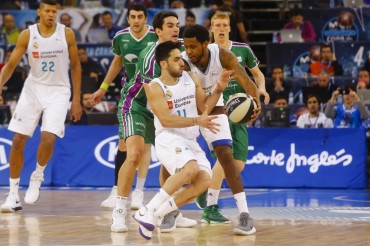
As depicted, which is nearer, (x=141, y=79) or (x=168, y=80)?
(x=168, y=80)

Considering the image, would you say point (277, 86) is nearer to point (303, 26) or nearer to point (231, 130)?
point (303, 26)

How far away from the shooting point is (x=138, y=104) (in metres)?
9.73

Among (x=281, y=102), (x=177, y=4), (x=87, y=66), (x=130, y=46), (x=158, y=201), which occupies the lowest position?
(x=158, y=201)

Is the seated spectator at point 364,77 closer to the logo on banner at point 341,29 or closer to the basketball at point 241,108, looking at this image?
the logo on banner at point 341,29

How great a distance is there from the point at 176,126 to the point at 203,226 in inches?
52.5

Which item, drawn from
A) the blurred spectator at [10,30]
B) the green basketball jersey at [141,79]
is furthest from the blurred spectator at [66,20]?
the green basketball jersey at [141,79]

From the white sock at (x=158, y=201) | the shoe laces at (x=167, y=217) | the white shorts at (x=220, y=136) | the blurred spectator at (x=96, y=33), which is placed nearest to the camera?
the white sock at (x=158, y=201)

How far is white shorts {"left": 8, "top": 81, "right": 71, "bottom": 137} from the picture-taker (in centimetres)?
1088

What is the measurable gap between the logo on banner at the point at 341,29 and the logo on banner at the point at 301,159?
4.72 meters

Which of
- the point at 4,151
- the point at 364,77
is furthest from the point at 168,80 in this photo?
the point at 364,77

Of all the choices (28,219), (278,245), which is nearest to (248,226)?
(278,245)

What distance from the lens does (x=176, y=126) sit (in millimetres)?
8445

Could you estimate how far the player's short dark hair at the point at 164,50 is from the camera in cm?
862

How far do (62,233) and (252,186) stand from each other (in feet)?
20.5
